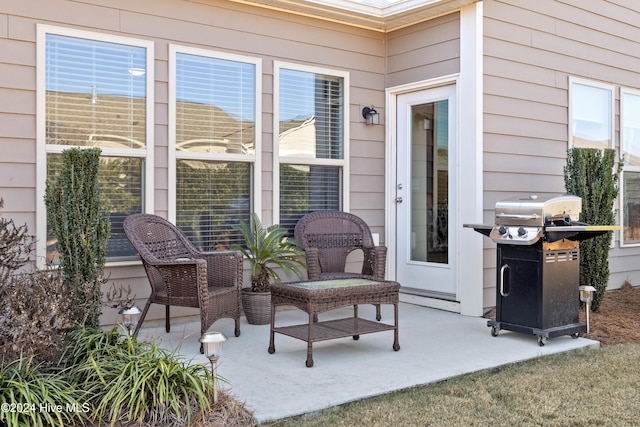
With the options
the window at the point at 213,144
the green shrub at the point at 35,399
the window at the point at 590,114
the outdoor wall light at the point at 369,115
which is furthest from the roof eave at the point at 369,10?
the green shrub at the point at 35,399

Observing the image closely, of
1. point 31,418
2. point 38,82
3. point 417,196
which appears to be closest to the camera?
point 31,418

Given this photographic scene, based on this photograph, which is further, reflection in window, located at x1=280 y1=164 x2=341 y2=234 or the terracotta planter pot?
reflection in window, located at x1=280 y1=164 x2=341 y2=234

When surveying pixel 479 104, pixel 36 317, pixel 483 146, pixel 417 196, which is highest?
pixel 479 104

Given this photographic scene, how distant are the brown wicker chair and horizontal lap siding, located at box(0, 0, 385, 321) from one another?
0.37 metres

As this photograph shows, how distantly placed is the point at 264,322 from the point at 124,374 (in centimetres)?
218

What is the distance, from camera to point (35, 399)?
2.67 meters

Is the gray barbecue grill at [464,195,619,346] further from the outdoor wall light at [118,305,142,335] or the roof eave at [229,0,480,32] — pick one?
the outdoor wall light at [118,305,142,335]

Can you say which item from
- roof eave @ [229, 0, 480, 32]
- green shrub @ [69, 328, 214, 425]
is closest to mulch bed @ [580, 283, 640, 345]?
roof eave @ [229, 0, 480, 32]

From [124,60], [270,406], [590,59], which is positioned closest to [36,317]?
[270,406]

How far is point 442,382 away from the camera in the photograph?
3570 mm

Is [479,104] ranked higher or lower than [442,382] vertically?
higher

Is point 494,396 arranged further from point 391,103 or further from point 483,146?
point 391,103

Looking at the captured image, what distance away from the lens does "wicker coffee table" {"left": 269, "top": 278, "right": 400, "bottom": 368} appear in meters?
3.79

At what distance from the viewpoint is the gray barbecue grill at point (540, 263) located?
4.31m
